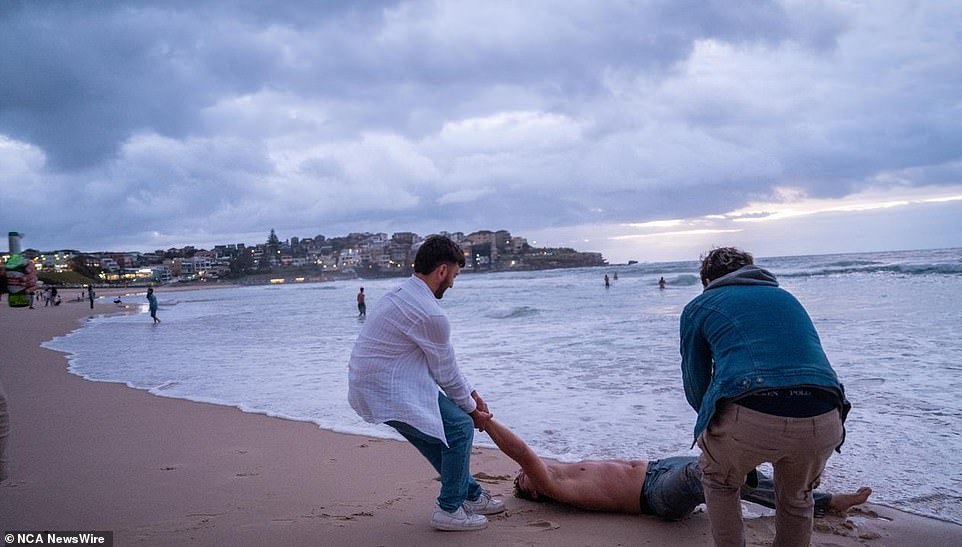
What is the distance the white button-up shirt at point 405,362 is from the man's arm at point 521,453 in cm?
46

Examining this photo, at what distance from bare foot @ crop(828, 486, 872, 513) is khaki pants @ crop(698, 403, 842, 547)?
105 cm

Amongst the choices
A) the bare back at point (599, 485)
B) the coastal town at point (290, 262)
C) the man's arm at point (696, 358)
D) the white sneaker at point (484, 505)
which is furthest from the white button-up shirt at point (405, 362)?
the coastal town at point (290, 262)

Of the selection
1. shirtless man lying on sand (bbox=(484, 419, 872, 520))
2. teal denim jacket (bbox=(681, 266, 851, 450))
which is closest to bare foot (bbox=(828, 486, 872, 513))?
shirtless man lying on sand (bbox=(484, 419, 872, 520))

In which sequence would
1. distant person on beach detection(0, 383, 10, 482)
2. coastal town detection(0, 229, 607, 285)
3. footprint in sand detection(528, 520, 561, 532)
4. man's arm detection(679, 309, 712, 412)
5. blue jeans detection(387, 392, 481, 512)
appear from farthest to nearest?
coastal town detection(0, 229, 607, 285), footprint in sand detection(528, 520, 561, 532), blue jeans detection(387, 392, 481, 512), distant person on beach detection(0, 383, 10, 482), man's arm detection(679, 309, 712, 412)

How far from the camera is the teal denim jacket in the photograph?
2.25 m

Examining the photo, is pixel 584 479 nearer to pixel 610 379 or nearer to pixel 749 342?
pixel 749 342

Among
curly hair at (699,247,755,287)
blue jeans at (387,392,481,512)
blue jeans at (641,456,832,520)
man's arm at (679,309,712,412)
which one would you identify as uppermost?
curly hair at (699,247,755,287)

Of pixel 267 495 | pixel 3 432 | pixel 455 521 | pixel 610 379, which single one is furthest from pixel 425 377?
pixel 610 379

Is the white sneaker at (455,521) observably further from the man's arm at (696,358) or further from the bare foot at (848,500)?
the bare foot at (848,500)

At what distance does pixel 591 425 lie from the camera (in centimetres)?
569

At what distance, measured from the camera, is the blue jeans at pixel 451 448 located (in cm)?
323

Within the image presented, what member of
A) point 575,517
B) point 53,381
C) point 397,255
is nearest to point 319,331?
point 53,381

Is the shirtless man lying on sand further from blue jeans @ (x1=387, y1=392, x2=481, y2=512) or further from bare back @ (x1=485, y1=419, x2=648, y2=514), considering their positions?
blue jeans @ (x1=387, y1=392, x2=481, y2=512)

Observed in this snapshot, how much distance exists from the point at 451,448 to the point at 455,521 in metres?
0.40
